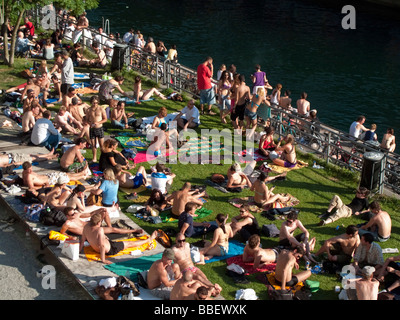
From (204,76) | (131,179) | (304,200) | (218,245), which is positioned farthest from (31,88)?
(218,245)

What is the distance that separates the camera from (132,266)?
12.4m

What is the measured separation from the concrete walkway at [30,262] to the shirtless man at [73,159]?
1.64 m

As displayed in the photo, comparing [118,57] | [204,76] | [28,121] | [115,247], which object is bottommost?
[115,247]

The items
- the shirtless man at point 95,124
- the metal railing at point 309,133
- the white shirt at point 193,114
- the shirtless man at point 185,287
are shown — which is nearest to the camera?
the shirtless man at point 185,287

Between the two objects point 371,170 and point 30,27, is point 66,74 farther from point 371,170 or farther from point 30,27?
point 371,170

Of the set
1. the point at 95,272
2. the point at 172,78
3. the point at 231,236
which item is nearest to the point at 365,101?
the point at 172,78

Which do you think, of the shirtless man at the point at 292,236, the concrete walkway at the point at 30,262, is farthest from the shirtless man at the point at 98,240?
the shirtless man at the point at 292,236

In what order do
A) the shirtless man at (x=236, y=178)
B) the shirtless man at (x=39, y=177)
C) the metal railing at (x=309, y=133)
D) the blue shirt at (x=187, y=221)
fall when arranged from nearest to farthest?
the blue shirt at (x=187, y=221), the shirtless man at (x=39, y=177), the shirtless man at (x=236, y=178), the metal railing at (x=309, y=133)

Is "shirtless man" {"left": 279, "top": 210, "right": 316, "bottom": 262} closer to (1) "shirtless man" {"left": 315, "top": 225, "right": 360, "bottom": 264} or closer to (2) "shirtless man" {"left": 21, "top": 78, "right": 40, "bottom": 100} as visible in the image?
(1) "shirtless man" {"left": 315, "top": 225, "right": 360, "bottom": 264}

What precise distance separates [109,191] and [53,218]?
1.44 metres

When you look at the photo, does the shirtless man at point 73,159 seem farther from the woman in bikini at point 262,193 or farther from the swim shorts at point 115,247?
the woman in bikini at point 262,193

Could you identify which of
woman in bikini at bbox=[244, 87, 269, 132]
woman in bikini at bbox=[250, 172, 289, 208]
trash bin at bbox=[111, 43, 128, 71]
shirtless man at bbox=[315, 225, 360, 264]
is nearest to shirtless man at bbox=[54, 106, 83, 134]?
woman in bikini at bbox=[244, 87, 269, 132]

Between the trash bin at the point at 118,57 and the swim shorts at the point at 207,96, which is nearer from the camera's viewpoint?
the swim shorts at the point at 207,96

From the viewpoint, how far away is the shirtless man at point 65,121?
18547 millimetres
